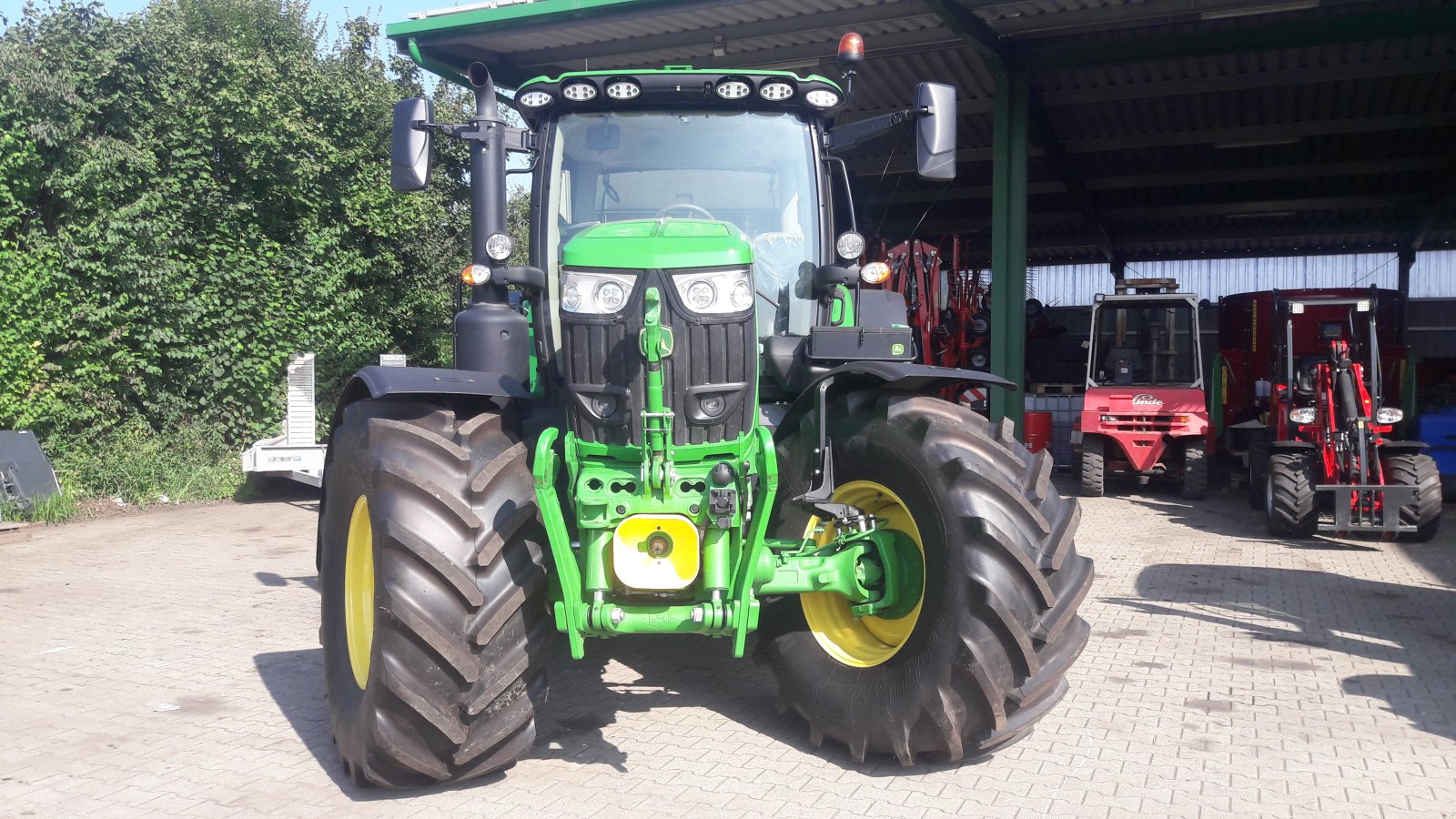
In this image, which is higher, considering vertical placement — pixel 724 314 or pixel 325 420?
pixel 724 314

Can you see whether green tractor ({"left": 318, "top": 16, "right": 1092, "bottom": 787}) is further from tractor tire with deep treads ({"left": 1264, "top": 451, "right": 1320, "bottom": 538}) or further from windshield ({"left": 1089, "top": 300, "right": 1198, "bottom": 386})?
windshield ({"left": 1089, "top": 300, "right": 1198, "bottom": 386})

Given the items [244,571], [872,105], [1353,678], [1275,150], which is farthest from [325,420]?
[1275,150]

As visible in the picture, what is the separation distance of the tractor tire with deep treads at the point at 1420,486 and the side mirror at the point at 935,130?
280 inches

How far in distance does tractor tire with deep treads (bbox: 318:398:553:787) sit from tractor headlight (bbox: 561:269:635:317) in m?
0.58

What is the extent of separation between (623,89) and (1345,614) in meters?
5.44

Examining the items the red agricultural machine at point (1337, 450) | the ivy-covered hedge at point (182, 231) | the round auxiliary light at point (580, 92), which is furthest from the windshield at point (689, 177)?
the ivy-covered hedge at point (182, 231)

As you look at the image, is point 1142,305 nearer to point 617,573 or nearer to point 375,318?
point 375,318

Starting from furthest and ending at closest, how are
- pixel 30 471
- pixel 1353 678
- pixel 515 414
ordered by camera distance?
pixel 30 471 → pixel 1353 678 → pixel 515 414

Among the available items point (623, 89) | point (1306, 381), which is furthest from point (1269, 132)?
point (623, 89)

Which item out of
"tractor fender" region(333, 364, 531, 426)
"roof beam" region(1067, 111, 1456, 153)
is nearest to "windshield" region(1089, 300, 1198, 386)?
"roof beam" region(1067, 111, 1456, 153)

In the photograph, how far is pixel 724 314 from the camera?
3.93m

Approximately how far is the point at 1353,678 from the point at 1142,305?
29.3 ft

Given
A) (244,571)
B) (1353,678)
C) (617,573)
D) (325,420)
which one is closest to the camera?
(617,573)

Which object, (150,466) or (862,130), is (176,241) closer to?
(150,466)
